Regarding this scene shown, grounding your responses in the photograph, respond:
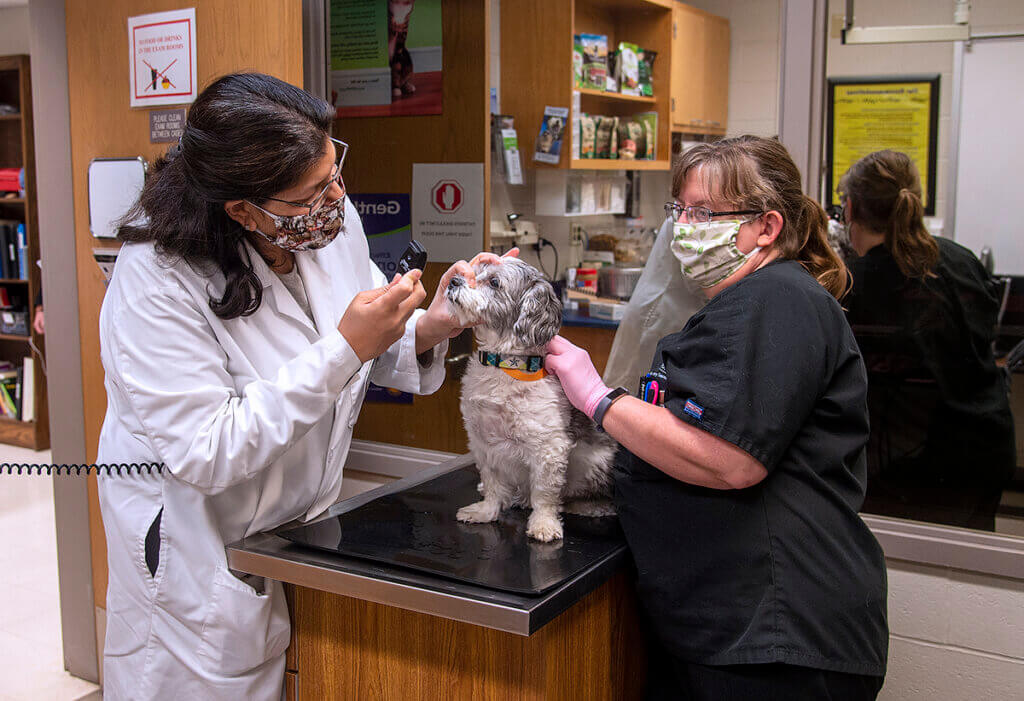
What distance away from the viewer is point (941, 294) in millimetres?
2379

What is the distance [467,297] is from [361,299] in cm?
18

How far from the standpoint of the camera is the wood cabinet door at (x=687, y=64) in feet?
17.6

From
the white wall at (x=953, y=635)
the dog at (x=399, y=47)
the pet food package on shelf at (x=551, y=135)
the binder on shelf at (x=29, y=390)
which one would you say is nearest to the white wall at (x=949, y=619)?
the white wall at (x=953, y=635)

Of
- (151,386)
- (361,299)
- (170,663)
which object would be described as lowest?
(170,663)

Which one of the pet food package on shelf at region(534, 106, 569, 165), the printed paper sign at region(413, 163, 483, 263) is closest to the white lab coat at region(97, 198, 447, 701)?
the printed paper sign at region(413, 163, 483, 263)

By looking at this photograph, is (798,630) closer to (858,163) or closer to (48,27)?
(858,163)

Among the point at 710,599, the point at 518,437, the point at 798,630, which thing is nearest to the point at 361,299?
the point at 518,437

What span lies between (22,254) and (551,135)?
4165 mm

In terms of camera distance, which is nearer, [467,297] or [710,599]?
[710,599]

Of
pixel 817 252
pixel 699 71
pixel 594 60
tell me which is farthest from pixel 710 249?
pixel 699 71

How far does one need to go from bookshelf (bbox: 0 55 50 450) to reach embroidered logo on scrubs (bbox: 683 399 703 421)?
5740mm

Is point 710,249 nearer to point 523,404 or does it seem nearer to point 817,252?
point 817,252

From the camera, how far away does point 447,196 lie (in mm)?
3043

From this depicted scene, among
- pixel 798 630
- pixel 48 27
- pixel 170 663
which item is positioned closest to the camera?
pixel 798 630
